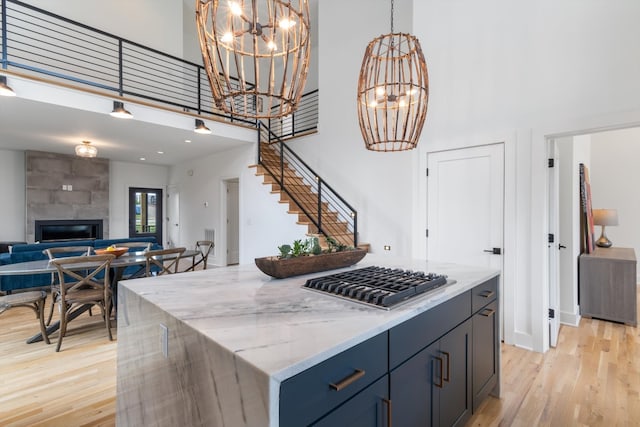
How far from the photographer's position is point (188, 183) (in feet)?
28.2

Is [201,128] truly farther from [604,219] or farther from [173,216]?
[604,219]

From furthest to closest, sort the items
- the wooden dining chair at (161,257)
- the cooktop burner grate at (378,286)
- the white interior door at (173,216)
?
the white interior door at (173,216) < the wooden dining chair at (161,257) < the cooktop burner grate at (378,286)

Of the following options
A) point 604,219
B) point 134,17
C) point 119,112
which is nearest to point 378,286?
point 119,112

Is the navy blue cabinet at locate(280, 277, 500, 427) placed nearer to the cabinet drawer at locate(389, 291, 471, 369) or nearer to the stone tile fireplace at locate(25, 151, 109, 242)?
the cabinet drawer at locate(389, 291, 471, 369)

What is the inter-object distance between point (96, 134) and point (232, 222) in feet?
10.8

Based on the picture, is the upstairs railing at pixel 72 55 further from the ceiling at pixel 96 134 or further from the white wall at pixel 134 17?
the ceiling at pixel 96 134

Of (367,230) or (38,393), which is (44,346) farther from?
(367,230)

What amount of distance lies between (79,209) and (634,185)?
11.6m

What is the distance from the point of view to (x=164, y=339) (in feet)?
4.16

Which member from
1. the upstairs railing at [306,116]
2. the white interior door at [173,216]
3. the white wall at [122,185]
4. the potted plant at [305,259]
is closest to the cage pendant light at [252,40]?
the potted plant at [305,259]

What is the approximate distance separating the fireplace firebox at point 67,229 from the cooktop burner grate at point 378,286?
8.33 m

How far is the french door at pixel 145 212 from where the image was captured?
8906 mm

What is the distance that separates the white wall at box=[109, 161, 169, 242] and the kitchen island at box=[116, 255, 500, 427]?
812 cm

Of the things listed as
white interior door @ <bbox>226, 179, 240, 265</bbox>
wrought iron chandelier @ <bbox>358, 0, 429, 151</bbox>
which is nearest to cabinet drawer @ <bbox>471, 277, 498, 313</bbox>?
wrought iron chandelier @ <bbox>358, 0, 429, 151</bbox>
